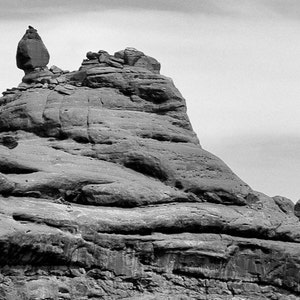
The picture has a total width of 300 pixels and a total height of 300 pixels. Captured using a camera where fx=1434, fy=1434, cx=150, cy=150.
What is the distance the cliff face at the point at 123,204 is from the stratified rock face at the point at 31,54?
191cm

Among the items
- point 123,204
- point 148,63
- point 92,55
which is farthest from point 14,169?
point 148,63

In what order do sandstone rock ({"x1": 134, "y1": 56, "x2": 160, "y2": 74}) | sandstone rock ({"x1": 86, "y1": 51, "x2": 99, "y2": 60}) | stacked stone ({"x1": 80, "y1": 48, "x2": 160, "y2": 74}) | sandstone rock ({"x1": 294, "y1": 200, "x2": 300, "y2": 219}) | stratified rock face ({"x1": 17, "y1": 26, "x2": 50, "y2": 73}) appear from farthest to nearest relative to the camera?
stratified rock face ({"x1": 17, "y1": 26, "x2": 50, "y2": 73}), sandstone rock ({"x1": 134, "y1": 56, "x2": 160, "y2": 74}), sandstone rock ({"x1": 86, "y1": 51, "x2": 99, "y2": 60}), stacked stone ({"x1": 80, "y1": 48, "x2": 160, "y2": 74}), sandstone rock ({"x1": 294, "y1": 200, "x2": 300, "y2": 219})

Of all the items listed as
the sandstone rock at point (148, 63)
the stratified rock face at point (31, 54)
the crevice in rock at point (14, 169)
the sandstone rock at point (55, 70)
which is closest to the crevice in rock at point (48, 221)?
the crevice in rock at point (14, 169)

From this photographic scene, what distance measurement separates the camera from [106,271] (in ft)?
258

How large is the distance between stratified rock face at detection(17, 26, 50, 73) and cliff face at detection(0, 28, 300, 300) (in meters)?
1.91

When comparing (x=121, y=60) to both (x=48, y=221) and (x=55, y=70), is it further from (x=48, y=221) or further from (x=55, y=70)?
(x=48, y=221)

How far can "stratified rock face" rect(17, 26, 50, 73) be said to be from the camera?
316ft

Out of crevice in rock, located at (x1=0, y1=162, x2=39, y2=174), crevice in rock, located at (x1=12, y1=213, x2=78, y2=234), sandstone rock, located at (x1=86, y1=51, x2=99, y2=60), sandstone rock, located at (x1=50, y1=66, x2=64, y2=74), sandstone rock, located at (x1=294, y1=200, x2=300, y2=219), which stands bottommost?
crevice in rock, located at (x1=12, y1=213, x2=78, y2=234)

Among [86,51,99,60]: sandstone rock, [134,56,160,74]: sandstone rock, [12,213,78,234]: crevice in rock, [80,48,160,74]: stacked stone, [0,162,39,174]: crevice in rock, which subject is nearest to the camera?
[12,213,78,234]: crevice in rock

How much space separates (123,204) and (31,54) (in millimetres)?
18758

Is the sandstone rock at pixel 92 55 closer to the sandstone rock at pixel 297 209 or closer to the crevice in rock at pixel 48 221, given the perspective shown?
the sandstone rock at pixel 297 209

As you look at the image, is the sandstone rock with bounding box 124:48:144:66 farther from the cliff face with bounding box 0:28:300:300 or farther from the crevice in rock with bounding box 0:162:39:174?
the crevice in rock with bounding box 0:162:39:174

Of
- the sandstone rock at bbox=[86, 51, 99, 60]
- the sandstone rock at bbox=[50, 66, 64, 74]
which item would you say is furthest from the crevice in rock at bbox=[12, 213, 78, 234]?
the sandstone rock at bbox=[50, 66, 64, 74]

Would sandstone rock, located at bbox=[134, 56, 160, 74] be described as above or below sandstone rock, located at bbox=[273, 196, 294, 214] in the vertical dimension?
above
